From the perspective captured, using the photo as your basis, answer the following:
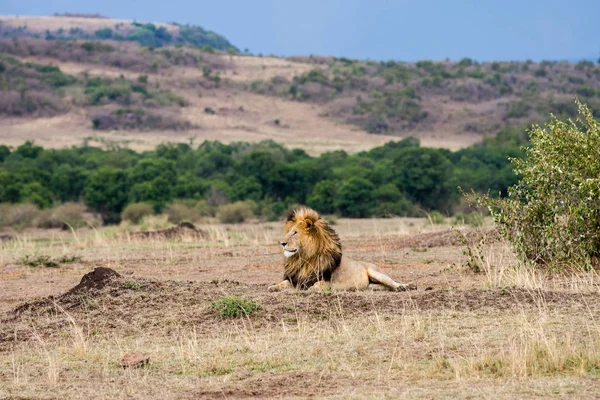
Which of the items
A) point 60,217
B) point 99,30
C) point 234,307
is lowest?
point 60,217

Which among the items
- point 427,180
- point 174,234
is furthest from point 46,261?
point 427,180

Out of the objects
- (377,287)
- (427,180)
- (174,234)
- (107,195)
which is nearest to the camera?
(377,287)

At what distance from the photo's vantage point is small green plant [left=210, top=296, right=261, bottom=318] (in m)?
10.1

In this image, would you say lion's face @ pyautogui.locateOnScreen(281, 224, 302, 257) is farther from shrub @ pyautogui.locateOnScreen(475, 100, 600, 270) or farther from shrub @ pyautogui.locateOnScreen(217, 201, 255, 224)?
shrub @ pyautogui.locateOnScreen(217, 201, 255, 224)

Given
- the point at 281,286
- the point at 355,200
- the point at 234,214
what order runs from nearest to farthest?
the point at 281,286, the point at 234,214, the point at 355,200

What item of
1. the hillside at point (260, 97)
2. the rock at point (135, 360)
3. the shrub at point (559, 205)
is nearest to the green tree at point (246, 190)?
the hillside at point (260, 97)

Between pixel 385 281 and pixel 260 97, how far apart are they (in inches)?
2849

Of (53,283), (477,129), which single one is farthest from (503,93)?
(53,283)

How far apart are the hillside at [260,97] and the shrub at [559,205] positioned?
165 feet

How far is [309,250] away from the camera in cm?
1159

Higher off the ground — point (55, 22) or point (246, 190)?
point (55, 22)

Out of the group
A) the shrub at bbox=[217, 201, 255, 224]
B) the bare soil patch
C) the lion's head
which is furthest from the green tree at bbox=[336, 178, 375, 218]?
the bare soil patch

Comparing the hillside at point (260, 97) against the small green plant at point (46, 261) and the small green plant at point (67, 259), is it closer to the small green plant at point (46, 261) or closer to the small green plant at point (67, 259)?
the small green plant at point (67, 259)

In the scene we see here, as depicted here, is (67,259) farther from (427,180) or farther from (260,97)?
(260,97)
